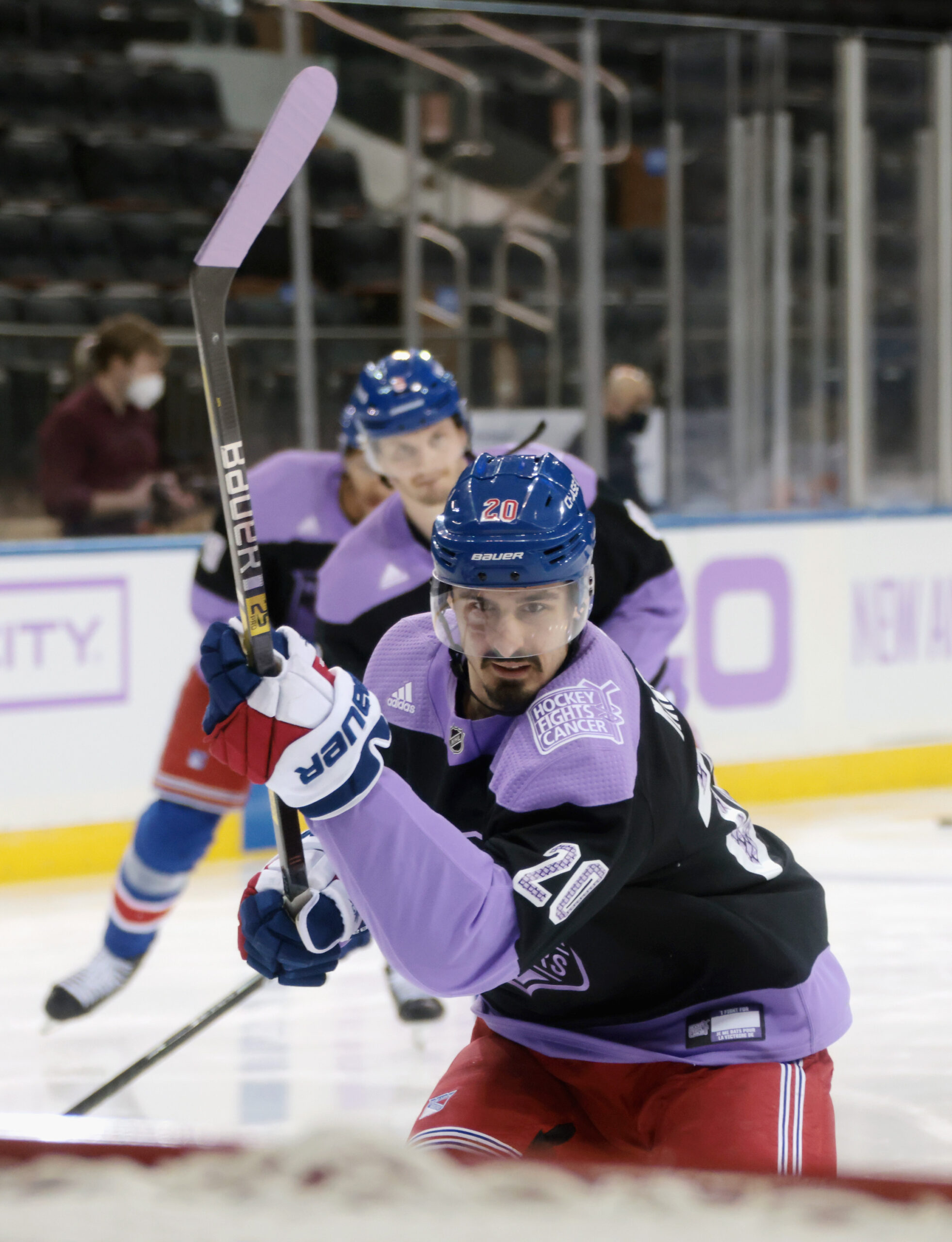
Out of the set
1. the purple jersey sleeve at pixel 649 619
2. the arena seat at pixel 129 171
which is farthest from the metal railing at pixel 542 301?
the purple jersey sleeve at pixel 649 619

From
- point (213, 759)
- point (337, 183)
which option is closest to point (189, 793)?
point (213, 759)

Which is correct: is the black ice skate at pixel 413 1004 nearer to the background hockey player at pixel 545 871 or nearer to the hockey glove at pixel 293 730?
the background hockey player at pixel 545 871

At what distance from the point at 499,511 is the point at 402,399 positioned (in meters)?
1.07

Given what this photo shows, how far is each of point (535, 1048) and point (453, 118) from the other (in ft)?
14.5

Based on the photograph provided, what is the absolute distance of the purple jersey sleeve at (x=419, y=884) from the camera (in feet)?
3.66

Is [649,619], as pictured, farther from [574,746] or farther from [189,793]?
[574,746]

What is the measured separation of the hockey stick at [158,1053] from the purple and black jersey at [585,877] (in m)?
0.87

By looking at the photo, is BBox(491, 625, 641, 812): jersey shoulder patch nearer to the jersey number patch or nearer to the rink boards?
the jersey number patch

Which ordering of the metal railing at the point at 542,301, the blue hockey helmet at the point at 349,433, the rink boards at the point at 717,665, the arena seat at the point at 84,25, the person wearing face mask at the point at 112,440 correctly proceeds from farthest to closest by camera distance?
the arena seat at the point at 84,25 → the metal railing at the point at 542,301 → the person wearing face mask at the point at 112,440 → the rink boards at the point at 717,665 → the blue hockey helmet at the point at 349,433

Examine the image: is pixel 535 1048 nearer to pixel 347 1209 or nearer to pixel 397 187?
pixel 347 1209

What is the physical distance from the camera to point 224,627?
1.13 meters

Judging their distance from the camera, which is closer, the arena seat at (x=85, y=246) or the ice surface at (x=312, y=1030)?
the ice surface at (x=312, y=1030)

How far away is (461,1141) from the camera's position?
1.33 meters

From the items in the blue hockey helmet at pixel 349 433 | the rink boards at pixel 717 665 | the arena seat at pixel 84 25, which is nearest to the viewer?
the blue hockey helmet at pixel 349 433
